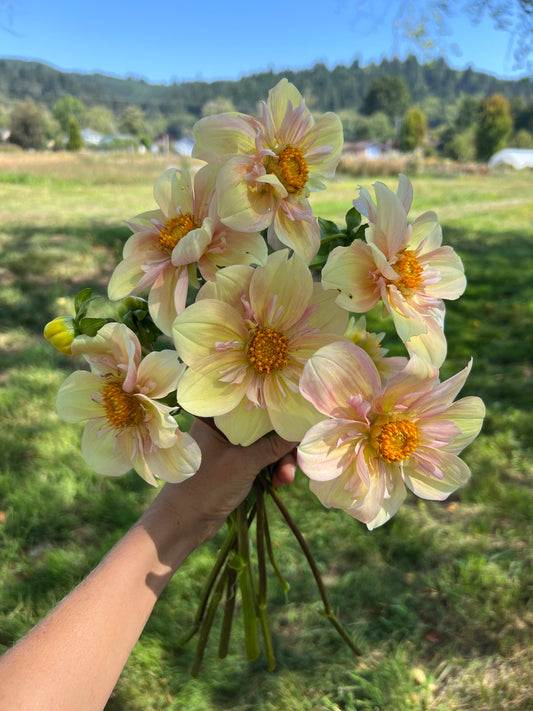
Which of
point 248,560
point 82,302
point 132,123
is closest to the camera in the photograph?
point 82,302

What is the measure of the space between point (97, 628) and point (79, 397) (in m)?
0.50

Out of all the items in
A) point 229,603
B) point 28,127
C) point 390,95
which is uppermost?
point 390,95

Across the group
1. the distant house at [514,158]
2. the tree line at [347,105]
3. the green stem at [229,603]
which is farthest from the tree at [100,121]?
the green stem at [229,603]

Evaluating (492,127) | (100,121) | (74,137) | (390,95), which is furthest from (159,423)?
(390,95)

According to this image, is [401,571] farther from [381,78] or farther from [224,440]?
[381,78]

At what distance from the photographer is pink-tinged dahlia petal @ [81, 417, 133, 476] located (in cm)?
91

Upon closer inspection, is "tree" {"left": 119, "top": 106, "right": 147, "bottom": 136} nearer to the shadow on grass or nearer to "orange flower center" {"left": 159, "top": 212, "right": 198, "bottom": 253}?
the shadow on grass

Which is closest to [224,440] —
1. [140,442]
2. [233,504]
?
[233,504]

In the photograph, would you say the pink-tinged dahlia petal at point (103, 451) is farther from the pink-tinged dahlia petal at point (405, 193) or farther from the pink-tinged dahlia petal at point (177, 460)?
the pink-tinged dahlia petal at point (405, 193)

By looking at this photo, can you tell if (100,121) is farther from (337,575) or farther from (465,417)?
(465,417)

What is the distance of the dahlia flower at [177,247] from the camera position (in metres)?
0.78

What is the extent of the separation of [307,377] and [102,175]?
17649mm

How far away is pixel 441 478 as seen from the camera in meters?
0.81

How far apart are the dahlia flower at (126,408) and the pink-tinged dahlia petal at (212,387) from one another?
0.09 ft
